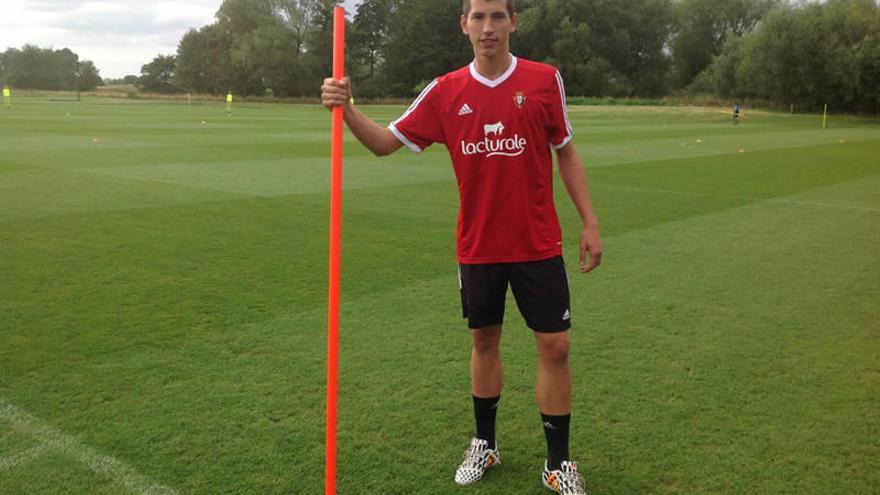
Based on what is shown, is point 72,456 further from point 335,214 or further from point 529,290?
point 529,290

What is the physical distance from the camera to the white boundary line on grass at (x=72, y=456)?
134 inches

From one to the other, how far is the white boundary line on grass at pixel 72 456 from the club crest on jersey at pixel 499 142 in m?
2.08

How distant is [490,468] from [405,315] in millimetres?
2447

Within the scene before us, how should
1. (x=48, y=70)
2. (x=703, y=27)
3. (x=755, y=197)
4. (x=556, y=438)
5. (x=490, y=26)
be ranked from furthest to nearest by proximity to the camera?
(x=48, y=70)
(x=703, y=27)
(x=755, y=197)
(x=556, y=438)
(x=490, y=26)

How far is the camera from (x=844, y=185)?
50.4 ft

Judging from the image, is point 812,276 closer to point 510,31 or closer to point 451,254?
point 451,254

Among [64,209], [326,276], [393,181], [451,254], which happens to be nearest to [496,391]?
[326,276]

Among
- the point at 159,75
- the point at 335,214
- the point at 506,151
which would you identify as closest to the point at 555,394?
the point at 506,151

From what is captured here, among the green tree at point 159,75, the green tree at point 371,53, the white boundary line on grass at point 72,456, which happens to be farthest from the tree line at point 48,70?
the white boundary line on grass at point 72,456

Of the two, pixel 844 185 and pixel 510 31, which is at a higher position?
pixel 510 31

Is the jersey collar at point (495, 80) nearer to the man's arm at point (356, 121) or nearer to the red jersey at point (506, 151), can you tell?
the red jersey at point (506, 151)

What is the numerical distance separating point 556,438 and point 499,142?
1.41m

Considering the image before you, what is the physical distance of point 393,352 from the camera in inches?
203

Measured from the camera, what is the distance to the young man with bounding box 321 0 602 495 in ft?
10.5
